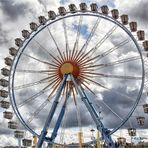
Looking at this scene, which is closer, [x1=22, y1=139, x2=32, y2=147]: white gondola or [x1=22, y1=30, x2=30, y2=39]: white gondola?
[x1=22, y1=139, x2=32, y2=147]: white gondola

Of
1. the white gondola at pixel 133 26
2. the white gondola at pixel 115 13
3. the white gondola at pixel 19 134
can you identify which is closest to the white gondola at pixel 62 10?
the white gondola at pixel 115 13

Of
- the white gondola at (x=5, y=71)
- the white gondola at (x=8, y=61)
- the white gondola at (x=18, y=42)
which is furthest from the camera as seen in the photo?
the white gondola at (x=5, y=71)

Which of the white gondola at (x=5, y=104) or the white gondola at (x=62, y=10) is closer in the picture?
the white gondola at (x=62, y=10)

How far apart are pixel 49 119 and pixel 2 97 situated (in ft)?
24.4

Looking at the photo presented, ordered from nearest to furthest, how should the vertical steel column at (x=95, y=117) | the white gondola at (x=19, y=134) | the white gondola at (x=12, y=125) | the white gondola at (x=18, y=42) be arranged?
the vertical steel column at (x=95, y=117) → the white gondola at (x=19, y=134) → the white gondola at (x=12, y=125) → the white gondola at (x=18, y=42)

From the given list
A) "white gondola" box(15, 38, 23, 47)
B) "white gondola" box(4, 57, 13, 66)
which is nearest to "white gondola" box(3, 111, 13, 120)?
"white gondola" box(4, 57, 13, 66)

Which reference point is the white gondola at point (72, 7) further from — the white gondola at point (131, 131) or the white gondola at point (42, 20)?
the white gondola at point (131, 131)

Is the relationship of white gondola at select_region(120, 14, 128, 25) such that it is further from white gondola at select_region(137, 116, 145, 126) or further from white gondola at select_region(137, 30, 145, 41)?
white gondola at select_region(137, 116, 145, 126)

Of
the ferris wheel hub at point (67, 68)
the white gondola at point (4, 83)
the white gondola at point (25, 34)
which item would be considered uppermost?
the white gondola at point (25, 34)

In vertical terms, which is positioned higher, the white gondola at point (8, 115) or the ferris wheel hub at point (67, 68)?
the ferris wheel hub at point (67, 68)

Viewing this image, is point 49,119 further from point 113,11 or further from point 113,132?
point 113,11

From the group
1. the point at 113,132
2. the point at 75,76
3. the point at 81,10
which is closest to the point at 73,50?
the point at 75,76

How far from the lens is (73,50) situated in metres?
40.1

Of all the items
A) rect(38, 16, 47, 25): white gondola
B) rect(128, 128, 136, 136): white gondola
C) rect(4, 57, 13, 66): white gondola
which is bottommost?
rect(128, 128, 136, 136): white gondola
